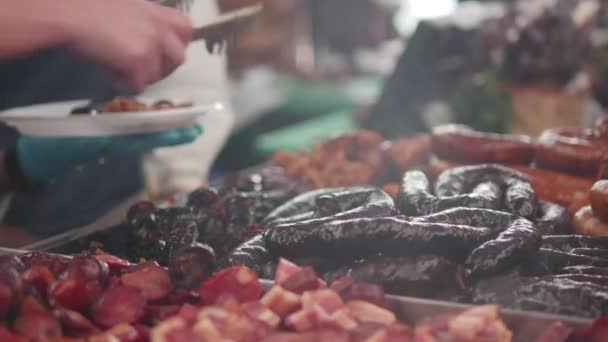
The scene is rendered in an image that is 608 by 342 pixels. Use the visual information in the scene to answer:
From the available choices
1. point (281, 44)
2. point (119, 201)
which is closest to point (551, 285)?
point (119, 201)

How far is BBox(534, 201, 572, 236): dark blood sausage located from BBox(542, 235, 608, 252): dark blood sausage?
0.08 meters

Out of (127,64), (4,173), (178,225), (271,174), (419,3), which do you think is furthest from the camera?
(419,3)

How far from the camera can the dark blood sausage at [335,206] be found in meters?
1.48

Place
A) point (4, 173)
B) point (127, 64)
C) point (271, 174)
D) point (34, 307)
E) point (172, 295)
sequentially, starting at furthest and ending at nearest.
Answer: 1. point (4, 173)
2. point (271, 174)
3. point (127, 64)
4. point (172, 295)
5. point (34, 307)

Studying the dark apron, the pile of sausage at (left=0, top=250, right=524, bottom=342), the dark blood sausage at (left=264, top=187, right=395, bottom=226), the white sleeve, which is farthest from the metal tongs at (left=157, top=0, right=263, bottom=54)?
the dark apron

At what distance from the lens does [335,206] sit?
1634 millimetres

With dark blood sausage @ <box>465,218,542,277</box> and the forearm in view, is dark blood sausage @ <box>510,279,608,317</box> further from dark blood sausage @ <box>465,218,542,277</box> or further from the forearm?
the forearm

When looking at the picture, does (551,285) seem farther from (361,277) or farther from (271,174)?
(271,174)

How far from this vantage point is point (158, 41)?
1.63 m

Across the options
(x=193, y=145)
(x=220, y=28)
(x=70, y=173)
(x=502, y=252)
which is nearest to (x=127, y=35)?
→ (x=220, y=28)

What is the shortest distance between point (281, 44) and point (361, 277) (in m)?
6.74

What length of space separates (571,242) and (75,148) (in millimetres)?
1754

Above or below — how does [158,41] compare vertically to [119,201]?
above

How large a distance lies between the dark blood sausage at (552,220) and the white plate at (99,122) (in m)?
1.11
